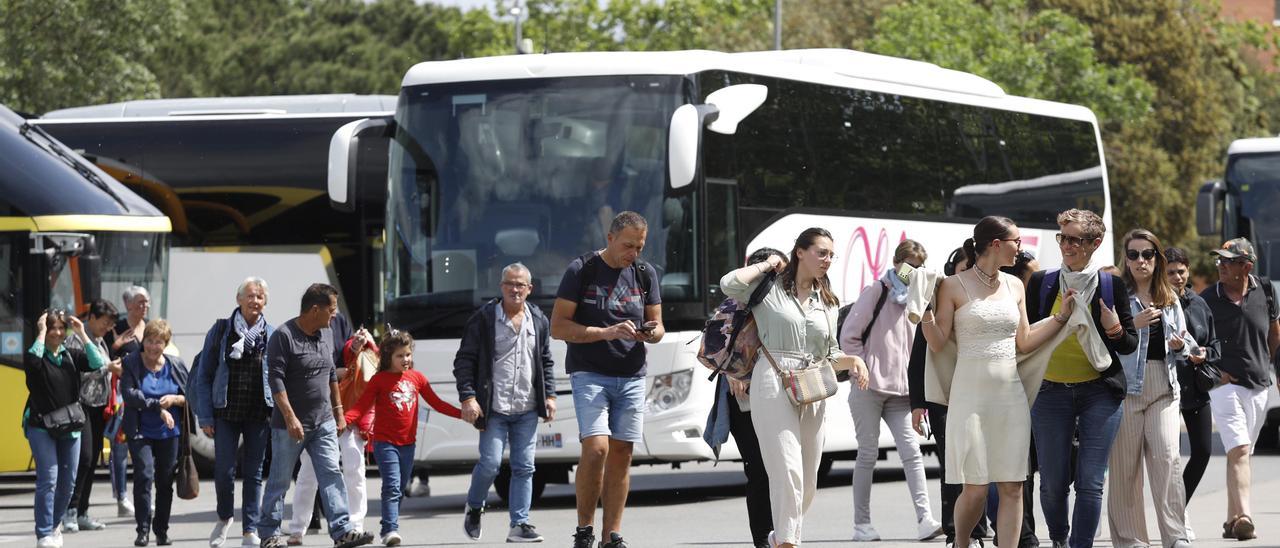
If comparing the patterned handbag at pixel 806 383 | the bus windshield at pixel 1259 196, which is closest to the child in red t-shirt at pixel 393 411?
the patterned handbag at pixel 806 383

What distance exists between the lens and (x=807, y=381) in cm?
958

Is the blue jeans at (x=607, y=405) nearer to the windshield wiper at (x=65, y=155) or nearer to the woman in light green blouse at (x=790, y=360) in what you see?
the woman in light green blouse at (x=790, y=360)

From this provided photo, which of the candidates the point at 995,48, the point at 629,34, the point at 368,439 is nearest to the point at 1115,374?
the point at 368,439

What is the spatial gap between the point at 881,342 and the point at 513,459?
7.86 ft

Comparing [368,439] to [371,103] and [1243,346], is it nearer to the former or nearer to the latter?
[1243,346]

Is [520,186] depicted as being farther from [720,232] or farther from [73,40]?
[73,40]

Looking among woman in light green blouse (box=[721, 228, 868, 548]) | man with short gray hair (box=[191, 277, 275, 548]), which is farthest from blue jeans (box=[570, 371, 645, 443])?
man with short gray hair (box=[191, 277, 275, 548])

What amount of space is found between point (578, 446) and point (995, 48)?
81.9 ft

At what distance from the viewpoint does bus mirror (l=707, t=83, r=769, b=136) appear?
49.6 ft

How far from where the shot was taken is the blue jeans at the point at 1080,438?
935 cm

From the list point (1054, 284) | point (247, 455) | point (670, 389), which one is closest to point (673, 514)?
point (670, 389)

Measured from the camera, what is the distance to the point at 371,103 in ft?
70.7

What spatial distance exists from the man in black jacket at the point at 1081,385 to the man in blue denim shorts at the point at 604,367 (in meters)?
2.39

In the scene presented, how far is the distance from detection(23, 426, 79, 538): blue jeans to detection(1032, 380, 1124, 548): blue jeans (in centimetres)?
637
